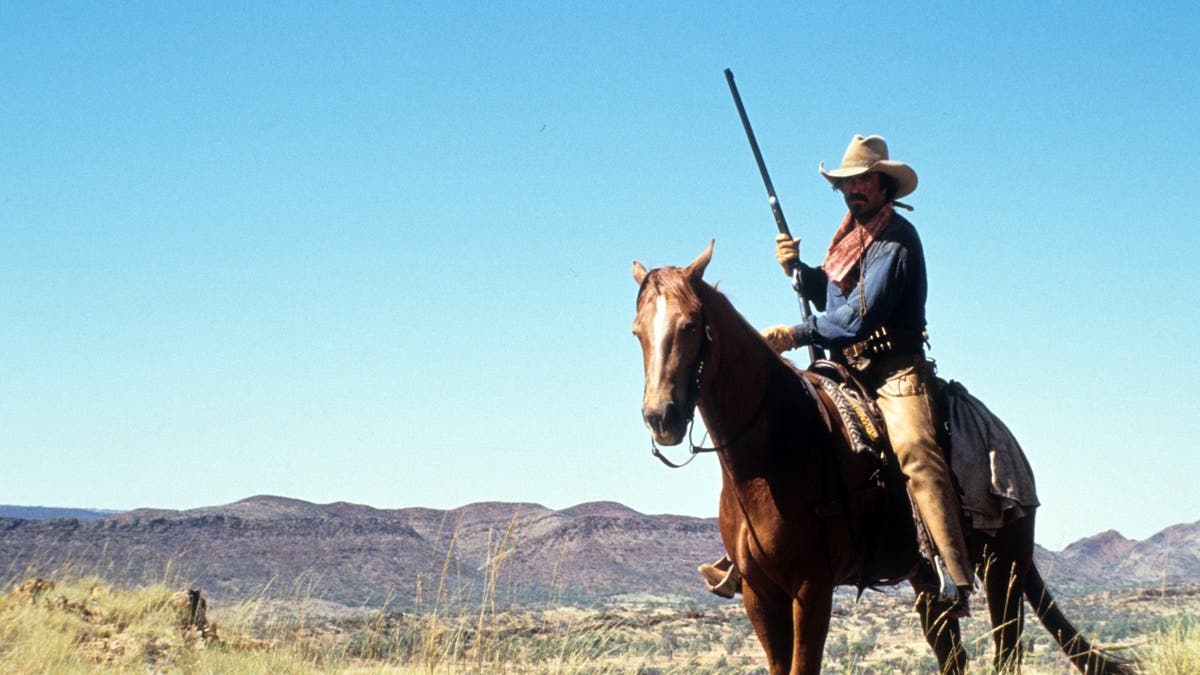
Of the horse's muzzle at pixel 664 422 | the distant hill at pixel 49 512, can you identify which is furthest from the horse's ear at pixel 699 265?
the distant hill at pixel 49 512

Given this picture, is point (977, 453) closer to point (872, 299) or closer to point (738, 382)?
point (872, 299)

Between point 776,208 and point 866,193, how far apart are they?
121cm

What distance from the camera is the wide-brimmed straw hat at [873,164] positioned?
211 inches

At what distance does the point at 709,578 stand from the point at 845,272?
1.85 meters

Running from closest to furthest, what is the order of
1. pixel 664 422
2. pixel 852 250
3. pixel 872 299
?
pixel 664 422 → pixel 872 299 → pixel 852 250

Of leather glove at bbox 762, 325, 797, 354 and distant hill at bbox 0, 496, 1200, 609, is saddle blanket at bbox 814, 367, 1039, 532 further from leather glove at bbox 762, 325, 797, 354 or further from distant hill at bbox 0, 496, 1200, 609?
distant hill at bbox 0, 496, 1200, 609

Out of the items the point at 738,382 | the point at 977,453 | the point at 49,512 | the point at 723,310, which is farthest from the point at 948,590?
the point at 49,512

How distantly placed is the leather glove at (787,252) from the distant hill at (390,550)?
36.1 metres

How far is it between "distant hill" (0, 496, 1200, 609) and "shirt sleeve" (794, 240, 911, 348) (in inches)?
1450

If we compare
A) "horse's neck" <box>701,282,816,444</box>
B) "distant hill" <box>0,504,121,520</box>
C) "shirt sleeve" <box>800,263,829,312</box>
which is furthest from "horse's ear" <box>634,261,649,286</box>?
"distant hill" <box>0,504,121,520</box>

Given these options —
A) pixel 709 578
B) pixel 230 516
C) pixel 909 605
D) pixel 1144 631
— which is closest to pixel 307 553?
pixel 230 516

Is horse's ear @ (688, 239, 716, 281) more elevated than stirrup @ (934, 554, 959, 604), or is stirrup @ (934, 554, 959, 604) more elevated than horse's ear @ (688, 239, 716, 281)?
horse's ear @ (688, 239, 716, 281)

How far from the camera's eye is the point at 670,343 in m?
3.96

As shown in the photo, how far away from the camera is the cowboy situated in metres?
4.71
